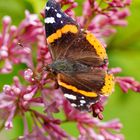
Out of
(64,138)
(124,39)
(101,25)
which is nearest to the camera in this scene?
(64,138)

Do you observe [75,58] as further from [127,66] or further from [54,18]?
[127,66]

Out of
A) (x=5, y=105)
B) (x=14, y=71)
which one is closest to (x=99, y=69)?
(x=5, y=105)

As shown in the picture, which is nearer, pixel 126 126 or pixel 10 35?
pixel 10 35

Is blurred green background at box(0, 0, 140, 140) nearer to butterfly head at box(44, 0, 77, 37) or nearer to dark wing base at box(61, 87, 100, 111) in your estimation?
butterfly head at box(44, 0, 77, 37)

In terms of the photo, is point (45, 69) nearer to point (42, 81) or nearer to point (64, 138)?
point (42, 81)

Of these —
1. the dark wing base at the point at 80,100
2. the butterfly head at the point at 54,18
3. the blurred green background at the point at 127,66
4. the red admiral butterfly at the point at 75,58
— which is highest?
the butterfly head at the point at 54,18

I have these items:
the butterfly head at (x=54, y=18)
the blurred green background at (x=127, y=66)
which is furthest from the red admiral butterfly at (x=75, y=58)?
the blurred green background at (x=127, y=66)

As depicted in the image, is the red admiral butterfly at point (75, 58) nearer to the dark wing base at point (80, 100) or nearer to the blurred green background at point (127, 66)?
the dark wing base at point (80, 100)
